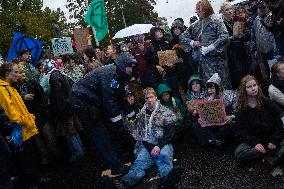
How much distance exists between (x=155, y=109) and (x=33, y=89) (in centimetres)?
226

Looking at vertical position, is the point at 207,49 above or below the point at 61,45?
below

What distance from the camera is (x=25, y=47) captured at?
7922 millimetres

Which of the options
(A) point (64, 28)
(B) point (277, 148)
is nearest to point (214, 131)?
(B) point (277, 148)

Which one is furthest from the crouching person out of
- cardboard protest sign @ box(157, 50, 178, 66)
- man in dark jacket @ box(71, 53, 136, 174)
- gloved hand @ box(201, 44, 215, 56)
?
cardboard protest sign @ box(157, 50, 178, 66)

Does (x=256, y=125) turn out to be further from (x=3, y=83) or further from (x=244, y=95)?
(x=3, y=83)

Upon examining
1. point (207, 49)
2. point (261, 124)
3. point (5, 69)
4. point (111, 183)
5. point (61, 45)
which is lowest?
point (111, 183)

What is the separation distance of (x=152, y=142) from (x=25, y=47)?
3.47 m

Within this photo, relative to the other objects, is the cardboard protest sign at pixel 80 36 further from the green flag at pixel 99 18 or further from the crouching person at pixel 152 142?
the crouching person at pixel 152 142

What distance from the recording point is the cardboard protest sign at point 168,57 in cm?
795

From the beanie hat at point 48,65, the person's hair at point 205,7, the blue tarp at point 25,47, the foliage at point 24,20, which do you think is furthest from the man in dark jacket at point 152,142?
the foliage at point 24,20

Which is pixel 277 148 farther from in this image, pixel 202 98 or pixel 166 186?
pixel 202 98

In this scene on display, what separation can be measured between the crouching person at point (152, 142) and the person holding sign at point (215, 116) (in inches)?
27.1

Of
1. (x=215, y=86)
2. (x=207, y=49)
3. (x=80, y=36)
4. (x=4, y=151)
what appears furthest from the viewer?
(x=80, y=36)

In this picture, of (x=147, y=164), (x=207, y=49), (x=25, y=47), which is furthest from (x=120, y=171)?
(x=25, y=47)
